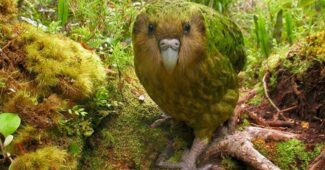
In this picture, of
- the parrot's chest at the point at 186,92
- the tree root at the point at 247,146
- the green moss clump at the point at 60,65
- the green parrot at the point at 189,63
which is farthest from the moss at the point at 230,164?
the green moss clump at the point at 60,65

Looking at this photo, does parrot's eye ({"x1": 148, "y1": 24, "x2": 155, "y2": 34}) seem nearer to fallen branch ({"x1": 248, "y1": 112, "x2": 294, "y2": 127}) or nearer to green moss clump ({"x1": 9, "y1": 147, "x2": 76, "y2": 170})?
green moss clump ({"x1": 9, "y1": 147, "x2": 76, "y2": 170})

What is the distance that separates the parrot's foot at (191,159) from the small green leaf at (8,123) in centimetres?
88

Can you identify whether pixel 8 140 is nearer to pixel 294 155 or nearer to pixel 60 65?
pixel 60 65

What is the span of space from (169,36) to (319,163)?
1191mm

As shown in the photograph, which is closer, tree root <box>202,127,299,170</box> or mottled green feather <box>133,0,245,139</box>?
mottled green feather <box>133,0,245,139</box>

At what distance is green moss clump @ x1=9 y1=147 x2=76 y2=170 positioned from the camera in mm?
2240

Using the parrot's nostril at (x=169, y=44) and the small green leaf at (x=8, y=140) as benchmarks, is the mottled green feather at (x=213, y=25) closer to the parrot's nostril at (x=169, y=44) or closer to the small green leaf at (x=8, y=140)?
the parrot's nostril at (x=169, y=44)

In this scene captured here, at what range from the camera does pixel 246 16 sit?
549 centimetres

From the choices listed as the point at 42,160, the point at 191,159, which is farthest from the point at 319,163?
the point at 42,160

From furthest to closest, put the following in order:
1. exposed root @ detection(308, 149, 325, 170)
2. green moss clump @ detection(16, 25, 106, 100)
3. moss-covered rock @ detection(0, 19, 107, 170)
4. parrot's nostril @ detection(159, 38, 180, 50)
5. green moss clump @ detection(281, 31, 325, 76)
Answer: green moss clump @ detection(281, 31, 325, 76) < exposed root @ detection(308, 149, 325, 170) < green moss clump @ detection(16, 25, 106, 100) < moss-covered rock @ detection(0, 19, 107, 170) < parrot's nostril @ detection(159, 38, 180, 50)

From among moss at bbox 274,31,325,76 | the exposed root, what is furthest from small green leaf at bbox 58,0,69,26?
the exposed root

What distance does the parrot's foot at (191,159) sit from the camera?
2723mm

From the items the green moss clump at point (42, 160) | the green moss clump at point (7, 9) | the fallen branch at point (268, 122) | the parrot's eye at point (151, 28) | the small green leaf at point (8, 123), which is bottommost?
the fallen branch at point (268, 122)

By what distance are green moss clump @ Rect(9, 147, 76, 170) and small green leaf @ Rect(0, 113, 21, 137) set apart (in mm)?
154
